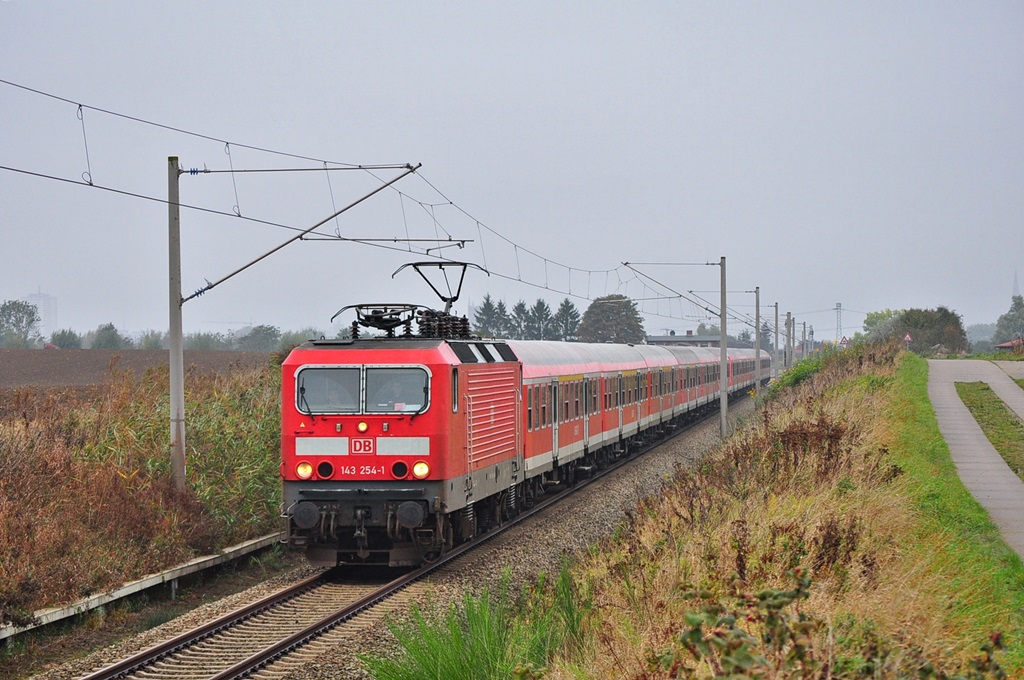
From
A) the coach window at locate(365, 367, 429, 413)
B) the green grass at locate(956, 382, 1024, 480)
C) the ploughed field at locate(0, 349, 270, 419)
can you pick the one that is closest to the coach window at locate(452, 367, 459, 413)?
the coach window at locate(365, 367, 429, 413)

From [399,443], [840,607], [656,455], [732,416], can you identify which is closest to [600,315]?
[732,416]

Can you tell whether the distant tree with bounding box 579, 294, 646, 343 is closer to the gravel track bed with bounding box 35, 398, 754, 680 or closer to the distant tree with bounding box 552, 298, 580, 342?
the distant tree with bounding box 552, 298, 580, 342

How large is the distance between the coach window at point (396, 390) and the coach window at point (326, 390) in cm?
21

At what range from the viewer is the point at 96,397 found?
2216 centimetres

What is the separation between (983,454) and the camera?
18.2 m

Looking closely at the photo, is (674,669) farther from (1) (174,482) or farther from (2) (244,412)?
(2) (244,412)

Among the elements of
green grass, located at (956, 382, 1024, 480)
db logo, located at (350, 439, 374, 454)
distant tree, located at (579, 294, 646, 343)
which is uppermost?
distant tree, located at (579, 294, 646, 343)

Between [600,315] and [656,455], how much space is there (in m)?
70.6

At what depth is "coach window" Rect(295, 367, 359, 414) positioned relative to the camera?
14141mm

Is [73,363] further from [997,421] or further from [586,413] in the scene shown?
[997,421]

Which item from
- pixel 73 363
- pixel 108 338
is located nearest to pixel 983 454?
pixel 73 363

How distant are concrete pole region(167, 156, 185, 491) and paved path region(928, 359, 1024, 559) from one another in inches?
436

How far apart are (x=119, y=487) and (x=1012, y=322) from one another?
472ft

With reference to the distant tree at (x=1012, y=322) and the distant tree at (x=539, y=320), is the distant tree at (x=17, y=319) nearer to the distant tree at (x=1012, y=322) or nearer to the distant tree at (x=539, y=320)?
the distant tree at (x=539, y=320)
